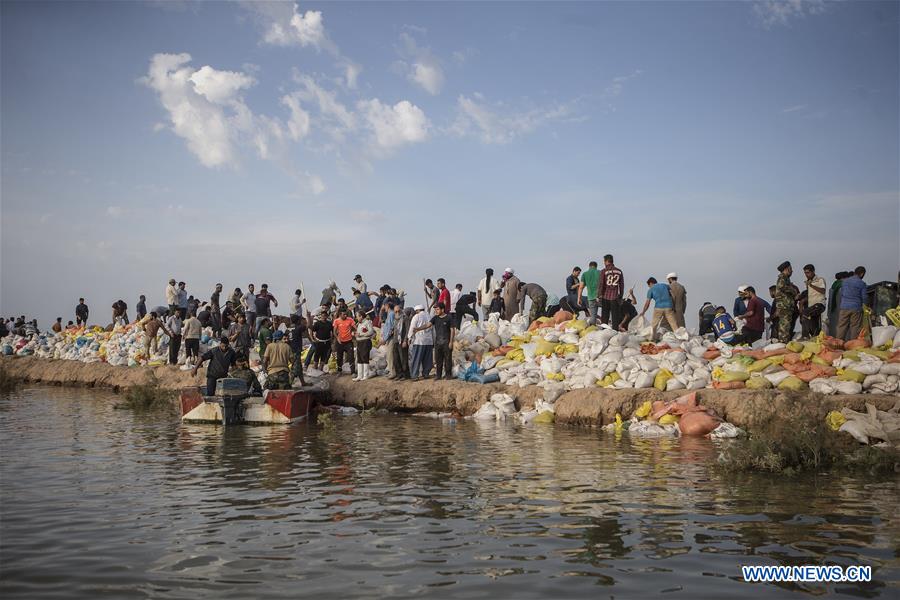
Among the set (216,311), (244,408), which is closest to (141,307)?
(216,311)

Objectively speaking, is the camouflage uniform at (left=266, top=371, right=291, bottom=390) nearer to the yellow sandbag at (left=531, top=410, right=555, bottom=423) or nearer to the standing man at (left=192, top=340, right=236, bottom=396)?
the standing man at (left=192, top=340, right=236, bottom=396)

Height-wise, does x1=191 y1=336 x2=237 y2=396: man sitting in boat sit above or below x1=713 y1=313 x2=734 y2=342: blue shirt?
below

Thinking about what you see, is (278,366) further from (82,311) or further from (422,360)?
(82,311)

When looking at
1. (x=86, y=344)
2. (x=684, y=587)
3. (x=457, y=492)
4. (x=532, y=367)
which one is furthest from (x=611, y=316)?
(x=86, y=344)

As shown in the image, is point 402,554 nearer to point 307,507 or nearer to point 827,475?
point 307,507

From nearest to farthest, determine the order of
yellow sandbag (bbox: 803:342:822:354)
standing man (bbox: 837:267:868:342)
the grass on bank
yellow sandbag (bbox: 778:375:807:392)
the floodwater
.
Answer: the floodwater < the grass on bank < yellow sandbag (bbox: 778:375:807:392) < yellow sandbag (bbox: 803:342:822:354) < standing man (bbox: 837:267:868:342)

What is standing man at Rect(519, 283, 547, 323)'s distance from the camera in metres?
19.9

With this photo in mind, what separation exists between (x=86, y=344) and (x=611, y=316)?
21.5m

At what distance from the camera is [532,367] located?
1638 centimetres

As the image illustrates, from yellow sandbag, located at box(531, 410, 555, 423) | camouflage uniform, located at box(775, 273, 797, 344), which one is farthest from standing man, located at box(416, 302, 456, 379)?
camouflage uniform, located at box(775, 273, 797, 344)

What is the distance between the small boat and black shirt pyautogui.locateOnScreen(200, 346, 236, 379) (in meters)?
0.33

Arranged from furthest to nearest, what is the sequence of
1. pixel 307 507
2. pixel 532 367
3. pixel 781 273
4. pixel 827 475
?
pixel 532 367, pixel 781 273, pixel 827 475, pixel 307 507

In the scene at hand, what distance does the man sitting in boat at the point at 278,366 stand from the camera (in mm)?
15078

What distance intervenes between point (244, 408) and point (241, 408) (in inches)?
2.4
